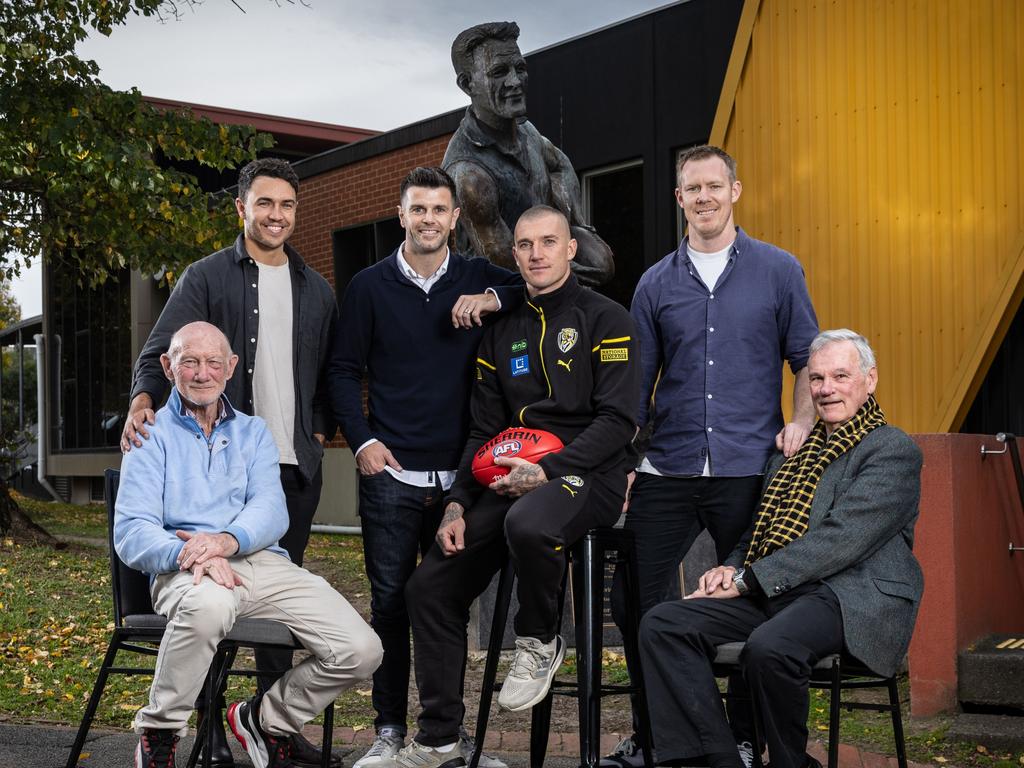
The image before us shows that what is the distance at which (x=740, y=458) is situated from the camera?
4312mm

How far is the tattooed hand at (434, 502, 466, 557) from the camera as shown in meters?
4.27

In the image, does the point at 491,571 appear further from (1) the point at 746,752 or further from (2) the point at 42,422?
(2) the point at 42,422

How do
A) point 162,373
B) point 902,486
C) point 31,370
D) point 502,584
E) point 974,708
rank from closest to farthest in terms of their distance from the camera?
point 902,486
point 502,584
point 162,373
point 974,708
point 31,370

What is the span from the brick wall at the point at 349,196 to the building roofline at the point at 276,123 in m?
6.05

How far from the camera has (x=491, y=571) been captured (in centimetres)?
446

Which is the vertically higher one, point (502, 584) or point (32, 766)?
point (502, 584)

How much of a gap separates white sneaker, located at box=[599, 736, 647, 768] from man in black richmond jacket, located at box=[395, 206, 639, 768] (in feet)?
1.71

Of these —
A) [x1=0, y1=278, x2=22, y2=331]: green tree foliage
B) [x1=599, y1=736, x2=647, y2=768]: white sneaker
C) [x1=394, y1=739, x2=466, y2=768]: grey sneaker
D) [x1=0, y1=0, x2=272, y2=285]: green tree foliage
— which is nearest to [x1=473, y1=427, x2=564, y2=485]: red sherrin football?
[x1=394, y1=739, x2=466, y2=768]: grey sneaker

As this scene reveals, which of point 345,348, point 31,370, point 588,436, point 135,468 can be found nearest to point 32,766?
point 135,468

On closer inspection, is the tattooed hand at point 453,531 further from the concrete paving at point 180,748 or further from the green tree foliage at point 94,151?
the green tree foliage at point 94,151

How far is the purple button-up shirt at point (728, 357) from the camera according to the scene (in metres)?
4.33

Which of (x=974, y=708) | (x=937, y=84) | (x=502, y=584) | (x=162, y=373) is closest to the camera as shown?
(x=502, y=584)

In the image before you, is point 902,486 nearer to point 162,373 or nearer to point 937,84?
point 162,373

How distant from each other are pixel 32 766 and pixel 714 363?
3.01 m
